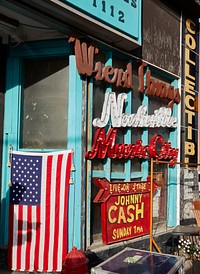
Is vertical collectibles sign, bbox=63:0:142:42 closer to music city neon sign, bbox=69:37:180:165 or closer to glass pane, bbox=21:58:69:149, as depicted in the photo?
music city neon sign, bbox=69:37:180:165

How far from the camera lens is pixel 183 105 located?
347 inches

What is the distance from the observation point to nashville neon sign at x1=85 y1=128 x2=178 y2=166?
6.11 m

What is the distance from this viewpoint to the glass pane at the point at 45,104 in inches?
240

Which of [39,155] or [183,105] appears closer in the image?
[39,155]

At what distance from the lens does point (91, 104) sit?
607 centimetres

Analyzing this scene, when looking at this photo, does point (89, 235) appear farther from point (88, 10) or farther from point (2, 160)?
point (88, 10)

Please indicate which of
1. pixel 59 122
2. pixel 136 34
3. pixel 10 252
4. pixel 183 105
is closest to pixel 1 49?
pixel 59 122

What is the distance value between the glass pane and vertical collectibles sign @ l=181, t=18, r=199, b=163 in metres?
3.70

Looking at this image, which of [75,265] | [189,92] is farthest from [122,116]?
[189,92]

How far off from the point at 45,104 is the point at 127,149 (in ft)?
5.52

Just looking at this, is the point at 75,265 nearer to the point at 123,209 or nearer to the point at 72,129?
the point at 72,129

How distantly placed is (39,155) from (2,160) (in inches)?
32.3

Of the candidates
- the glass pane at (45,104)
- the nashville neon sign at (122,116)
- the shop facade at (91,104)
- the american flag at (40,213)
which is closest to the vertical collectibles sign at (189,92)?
the nashville neon sign at (122,116)

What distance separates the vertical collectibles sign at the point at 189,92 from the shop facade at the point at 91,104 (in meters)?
1.35
